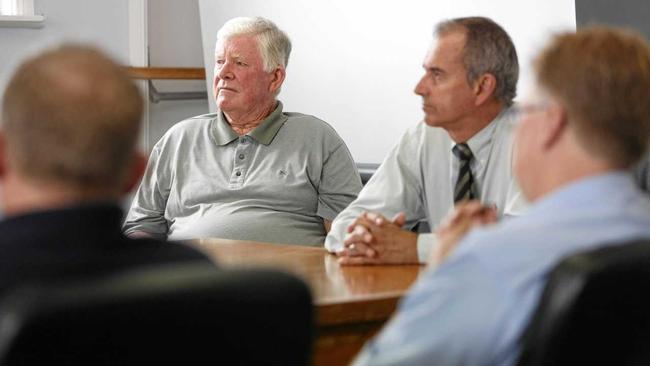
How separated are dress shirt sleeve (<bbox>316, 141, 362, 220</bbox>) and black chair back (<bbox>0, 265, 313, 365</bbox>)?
2373mm

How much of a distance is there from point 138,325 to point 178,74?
4574mm

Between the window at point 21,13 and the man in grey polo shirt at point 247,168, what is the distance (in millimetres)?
1754

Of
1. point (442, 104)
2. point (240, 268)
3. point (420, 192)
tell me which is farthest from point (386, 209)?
point (240, 268)

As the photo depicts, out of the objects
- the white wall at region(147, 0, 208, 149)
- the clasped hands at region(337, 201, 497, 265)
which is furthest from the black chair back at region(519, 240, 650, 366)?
the white wall at region(147, 0, 208, 149)

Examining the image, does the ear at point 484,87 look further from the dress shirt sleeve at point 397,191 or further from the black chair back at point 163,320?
the black chair back at point 163,320

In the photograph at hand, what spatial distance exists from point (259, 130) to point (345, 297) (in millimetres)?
1797

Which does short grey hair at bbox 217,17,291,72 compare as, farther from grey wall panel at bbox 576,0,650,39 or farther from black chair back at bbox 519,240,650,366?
black chair back at bbox 519,240,650,366

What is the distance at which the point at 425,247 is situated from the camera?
2451 mm

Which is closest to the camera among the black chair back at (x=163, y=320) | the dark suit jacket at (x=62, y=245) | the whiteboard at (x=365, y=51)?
the black chair back at (x=163, y=320)

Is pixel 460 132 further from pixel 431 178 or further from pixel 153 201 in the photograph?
pixel 153 201

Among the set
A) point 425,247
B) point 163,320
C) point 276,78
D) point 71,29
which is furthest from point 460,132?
point 71,29

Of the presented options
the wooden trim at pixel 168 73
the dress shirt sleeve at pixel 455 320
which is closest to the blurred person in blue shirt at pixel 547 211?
the dress shirt sleeve at pixel 455 320

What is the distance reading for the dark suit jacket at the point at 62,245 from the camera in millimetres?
1185

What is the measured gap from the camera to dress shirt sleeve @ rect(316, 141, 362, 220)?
3.57 m
